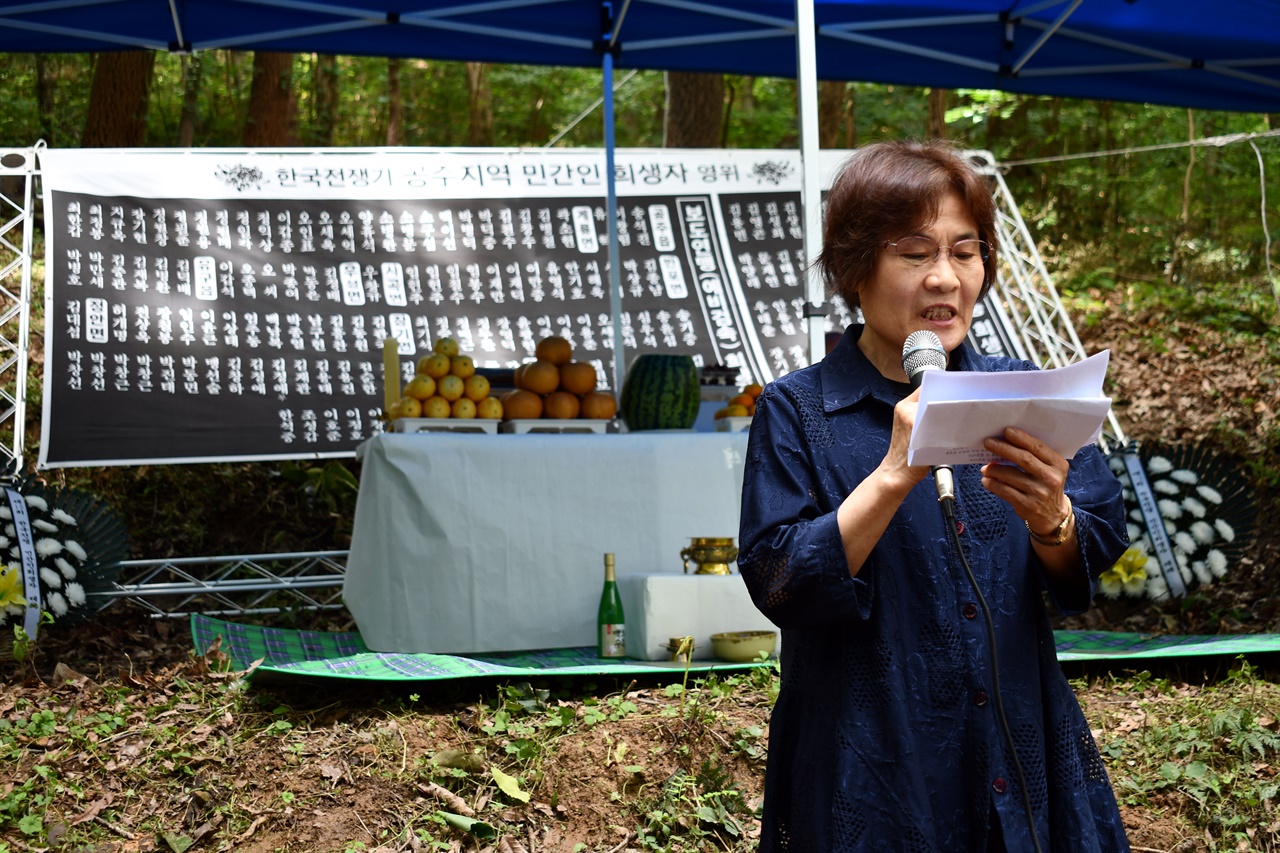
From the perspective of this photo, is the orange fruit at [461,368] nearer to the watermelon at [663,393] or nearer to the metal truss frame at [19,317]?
the watermelon at [663,393]

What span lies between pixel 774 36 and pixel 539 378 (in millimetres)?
2424

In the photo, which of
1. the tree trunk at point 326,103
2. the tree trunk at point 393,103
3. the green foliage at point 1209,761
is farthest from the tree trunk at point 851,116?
the green foliage at point 1209,761

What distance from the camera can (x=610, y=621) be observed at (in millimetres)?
3928

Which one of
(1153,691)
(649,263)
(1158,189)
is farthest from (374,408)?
(1158,189)

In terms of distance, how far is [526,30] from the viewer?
18.4 feet

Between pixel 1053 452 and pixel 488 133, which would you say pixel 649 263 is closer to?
pixel 1053 452

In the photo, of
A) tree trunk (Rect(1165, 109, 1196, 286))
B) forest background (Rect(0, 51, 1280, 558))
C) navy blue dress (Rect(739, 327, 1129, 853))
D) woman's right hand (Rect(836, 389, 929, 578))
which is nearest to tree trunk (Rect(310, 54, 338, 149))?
forest background (Rect(0, 51, 1280, 558))

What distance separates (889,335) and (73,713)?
3.09m

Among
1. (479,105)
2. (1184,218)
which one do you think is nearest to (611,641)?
(1184,218)

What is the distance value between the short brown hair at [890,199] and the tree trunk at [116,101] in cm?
958

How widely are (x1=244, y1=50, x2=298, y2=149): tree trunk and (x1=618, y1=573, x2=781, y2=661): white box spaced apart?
803 centimetres

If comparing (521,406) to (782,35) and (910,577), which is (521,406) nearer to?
(782,35)

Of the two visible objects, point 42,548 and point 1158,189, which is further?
point 1158,189

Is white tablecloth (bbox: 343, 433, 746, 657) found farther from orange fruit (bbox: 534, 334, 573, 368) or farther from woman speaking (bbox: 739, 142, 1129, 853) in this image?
woman speaking (bbox: 739, 142, 1129, 853)
